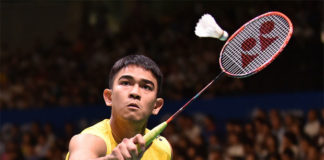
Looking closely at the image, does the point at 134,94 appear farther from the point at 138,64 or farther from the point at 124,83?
the point at 138,64

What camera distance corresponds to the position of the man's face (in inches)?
132

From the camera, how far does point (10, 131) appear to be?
40.9 ft

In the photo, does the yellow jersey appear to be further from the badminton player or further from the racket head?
the racket head

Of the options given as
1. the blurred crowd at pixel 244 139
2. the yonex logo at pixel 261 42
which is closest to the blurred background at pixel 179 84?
the blurred crowd at pixel 244 139

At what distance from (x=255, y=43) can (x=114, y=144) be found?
1.34 m

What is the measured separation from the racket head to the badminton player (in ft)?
2.32

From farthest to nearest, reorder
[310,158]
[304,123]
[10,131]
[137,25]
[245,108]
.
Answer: [137,25] < [10,131] < [245,108] < [304,123] < [310,158]

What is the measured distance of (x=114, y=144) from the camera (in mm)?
3477

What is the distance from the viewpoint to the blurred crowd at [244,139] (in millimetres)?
7414

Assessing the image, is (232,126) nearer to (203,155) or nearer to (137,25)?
(203,155)

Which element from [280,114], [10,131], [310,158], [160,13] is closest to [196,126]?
[280,114]

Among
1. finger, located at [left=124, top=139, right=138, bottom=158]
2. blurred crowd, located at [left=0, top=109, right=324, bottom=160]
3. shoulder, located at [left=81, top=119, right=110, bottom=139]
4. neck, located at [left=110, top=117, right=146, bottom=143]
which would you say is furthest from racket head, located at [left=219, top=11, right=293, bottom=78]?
blurred crowd, located at [left=0, top=109, right=324, bottom=160]

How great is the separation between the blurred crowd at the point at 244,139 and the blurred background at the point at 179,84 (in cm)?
2

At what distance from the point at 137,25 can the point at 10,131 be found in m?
4.04
